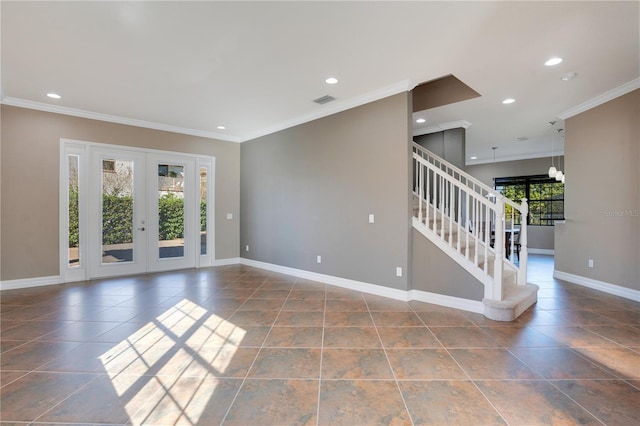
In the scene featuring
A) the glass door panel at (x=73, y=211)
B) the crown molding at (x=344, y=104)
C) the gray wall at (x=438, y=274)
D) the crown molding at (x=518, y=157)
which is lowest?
the gray wall at (x=438, y=274)

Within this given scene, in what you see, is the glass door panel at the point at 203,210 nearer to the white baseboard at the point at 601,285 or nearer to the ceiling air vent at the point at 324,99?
the ceiling air vent at the point at 324,99

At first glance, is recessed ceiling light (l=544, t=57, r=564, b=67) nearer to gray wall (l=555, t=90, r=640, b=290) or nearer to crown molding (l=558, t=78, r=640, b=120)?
crown molding (l=558, t=78, r=640, b=120)

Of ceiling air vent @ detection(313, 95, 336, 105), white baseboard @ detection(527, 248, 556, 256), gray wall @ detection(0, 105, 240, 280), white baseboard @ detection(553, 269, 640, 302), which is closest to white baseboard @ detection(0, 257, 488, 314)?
gray wall @ detection(0, 105, 240, 280)

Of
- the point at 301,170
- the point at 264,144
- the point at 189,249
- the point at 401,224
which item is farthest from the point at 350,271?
the point at 189,249

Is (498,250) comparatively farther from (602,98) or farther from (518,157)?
(518,157)

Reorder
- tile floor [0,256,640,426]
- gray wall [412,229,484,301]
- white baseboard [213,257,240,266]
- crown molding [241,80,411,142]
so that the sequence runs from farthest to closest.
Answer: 1. white baseboard [213,257,240,266]
2. crown molding [241,80,411,142]
3. gray wall [412,229,484,301]
4. tile floor [0,256,640,426]

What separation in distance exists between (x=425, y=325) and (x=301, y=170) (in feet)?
10.6

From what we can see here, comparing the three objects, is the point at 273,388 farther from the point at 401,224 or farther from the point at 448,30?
the point at 448,30

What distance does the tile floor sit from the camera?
5.63 feet

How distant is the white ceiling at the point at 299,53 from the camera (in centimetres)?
239

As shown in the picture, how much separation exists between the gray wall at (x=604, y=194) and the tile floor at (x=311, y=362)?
0.86 metres

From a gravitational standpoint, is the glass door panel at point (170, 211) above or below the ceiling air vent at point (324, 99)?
below

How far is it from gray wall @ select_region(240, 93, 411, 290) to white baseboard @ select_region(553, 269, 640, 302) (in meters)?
3.17

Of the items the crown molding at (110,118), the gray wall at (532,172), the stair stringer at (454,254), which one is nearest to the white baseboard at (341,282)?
the stair stringer at (454,254)
